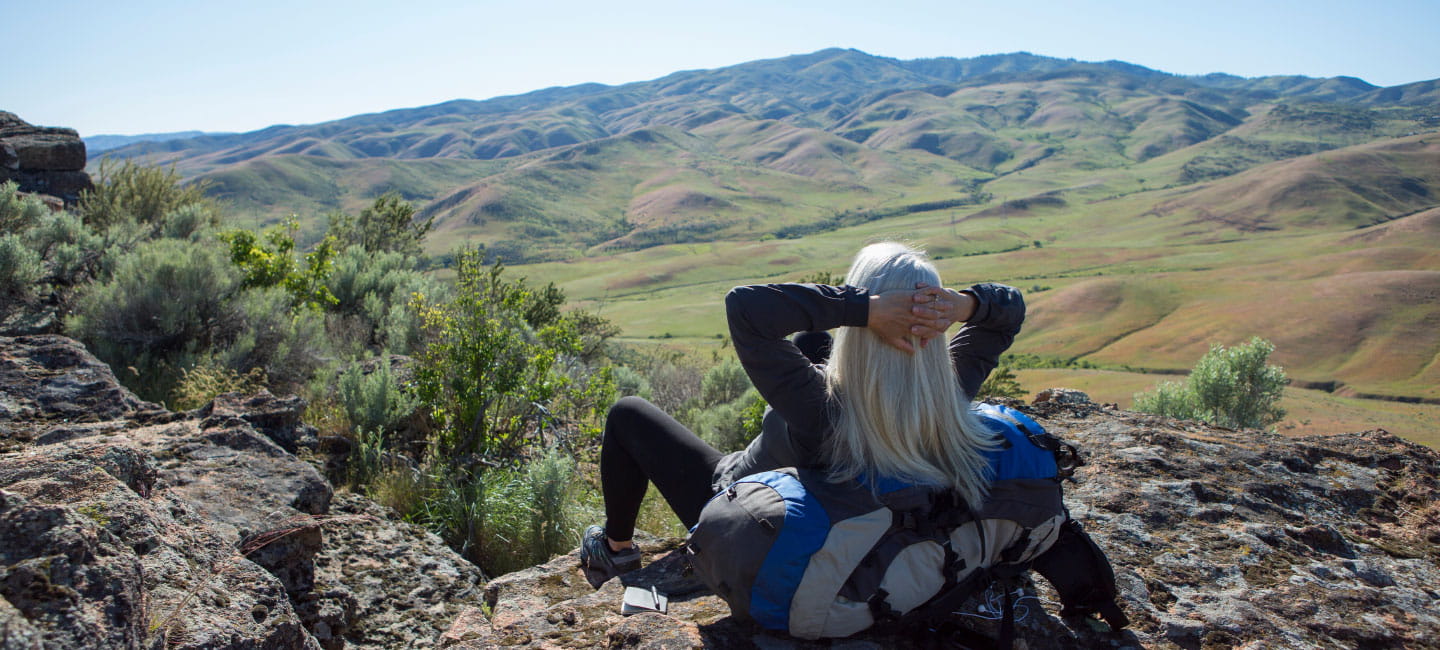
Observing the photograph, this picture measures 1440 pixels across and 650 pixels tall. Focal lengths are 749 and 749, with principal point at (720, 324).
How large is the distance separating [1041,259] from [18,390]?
121 metres

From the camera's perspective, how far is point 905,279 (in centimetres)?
253

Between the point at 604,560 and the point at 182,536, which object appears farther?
the point at 604,560

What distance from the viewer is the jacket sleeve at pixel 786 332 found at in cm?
243

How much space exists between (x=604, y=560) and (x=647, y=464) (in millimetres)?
427

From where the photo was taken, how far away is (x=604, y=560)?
3104mm

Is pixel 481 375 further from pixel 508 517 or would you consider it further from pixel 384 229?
pixel 384 229

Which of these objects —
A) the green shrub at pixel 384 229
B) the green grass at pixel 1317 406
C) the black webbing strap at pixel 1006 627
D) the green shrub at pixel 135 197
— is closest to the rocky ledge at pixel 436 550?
the black webbing strap at pixel 1006 627

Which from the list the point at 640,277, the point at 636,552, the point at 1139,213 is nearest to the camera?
the point at 636,552

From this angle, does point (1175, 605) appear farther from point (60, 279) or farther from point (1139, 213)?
point (1139, 213)

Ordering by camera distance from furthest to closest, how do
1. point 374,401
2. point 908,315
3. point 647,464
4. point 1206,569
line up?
point 374,401 → point 647,464 → point 1206,569 → point 908,315

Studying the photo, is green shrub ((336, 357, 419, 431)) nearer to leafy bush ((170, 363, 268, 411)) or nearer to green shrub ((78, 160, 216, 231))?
leafy bush ((170, 363, 268, 411))

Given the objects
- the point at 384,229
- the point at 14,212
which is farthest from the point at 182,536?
the point at 384,229

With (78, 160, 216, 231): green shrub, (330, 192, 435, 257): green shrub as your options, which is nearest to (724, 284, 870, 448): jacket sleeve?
(78, 160, 216, 231): green shrub

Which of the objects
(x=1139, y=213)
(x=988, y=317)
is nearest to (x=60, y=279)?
(x=988, y=317)
